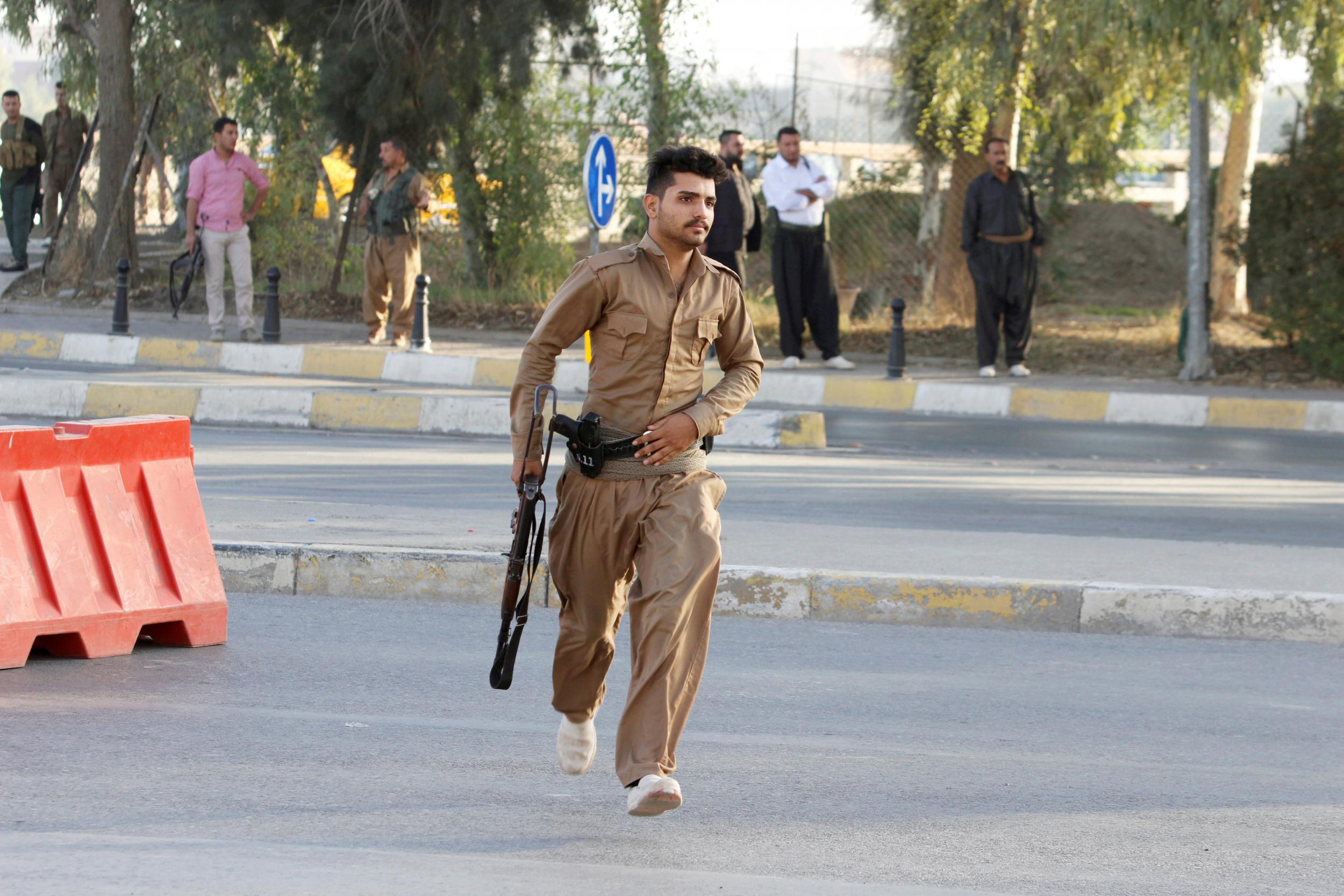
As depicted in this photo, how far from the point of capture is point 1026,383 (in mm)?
14266

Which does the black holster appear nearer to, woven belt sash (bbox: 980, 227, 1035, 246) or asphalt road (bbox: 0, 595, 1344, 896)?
asphalt road (bbox: 0, 595, 1344, 896)

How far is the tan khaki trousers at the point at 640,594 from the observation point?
3.98 metres

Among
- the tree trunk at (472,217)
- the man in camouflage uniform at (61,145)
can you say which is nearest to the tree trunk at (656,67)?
the tree trunk at (472,217)

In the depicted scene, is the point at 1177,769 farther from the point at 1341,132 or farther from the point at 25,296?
the point at 25,296

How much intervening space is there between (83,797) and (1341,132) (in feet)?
43.3

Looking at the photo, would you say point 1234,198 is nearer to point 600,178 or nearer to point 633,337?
point 600,178

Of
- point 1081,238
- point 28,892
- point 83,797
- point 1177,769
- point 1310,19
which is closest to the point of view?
point 28,892

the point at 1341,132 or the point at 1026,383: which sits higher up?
the point at 1341,132

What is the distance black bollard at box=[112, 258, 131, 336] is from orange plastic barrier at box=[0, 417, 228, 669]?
33.7 ft

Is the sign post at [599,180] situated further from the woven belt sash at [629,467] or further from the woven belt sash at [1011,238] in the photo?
the woven belt sash at [629,467]

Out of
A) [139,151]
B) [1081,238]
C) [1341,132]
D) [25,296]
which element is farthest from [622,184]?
[1081,238]

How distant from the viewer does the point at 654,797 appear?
388cm

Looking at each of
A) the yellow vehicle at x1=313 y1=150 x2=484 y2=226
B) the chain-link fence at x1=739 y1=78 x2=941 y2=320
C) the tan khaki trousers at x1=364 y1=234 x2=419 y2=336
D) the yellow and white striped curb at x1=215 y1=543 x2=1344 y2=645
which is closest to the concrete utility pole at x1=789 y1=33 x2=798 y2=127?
the chain-link fence at x1=739 y1=78 x2=941 y2=320

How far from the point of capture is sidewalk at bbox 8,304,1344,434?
43.3 ft
